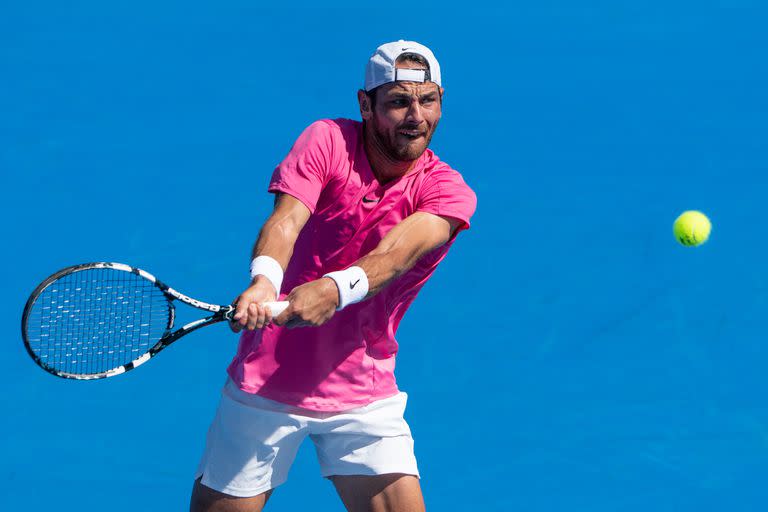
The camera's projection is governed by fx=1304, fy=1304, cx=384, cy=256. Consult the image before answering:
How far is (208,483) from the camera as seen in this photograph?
3.52m

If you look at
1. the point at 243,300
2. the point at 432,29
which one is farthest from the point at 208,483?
the point at 432,29

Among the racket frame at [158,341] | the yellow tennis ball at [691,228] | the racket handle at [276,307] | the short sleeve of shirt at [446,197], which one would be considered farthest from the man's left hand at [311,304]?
the yellow tennis ball at [691,228]

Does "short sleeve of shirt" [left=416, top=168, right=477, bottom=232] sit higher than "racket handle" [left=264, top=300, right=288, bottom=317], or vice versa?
"short sleeve of shirt" [left=416, top=168, right=477, bottom=232]

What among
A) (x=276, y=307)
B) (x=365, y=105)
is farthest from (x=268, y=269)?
(x=365, y=105)

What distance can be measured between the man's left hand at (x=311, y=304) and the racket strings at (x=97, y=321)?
47 centimetres

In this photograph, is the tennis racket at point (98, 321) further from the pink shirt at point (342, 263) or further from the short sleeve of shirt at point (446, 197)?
the short sleeve of shirt at point (446, 197)

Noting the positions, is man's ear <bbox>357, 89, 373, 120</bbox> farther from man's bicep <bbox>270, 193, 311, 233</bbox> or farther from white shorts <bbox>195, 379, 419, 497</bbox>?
white shorts <bbox>195, 379, 419, 497</bbox>

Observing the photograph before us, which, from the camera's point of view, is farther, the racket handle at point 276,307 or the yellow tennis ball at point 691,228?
the yellow tennis ball at point 691,228

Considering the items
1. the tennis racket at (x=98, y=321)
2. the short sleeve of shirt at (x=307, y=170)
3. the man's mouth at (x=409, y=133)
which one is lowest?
the tennis racket at (x=98, y=321)

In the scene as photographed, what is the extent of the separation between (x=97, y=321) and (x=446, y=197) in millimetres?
1030

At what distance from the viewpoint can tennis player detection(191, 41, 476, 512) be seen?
3.38 metres

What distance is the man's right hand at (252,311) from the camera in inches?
118

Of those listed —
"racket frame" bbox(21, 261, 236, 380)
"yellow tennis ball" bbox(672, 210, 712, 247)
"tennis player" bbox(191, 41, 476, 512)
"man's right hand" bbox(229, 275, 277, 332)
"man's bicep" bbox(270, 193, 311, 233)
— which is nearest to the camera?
"man's right hand" bbox(229, 275, 277, 332)

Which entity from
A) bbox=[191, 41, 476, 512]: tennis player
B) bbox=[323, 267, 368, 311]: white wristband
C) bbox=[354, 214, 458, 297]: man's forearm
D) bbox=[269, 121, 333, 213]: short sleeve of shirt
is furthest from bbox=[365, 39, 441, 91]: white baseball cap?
bbox=[323, 267, 368, 311]: white wristband
